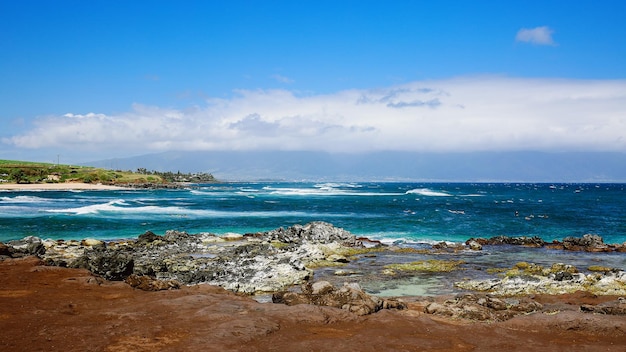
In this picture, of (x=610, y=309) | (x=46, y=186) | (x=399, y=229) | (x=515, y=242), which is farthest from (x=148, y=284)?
(x=46, y=186)

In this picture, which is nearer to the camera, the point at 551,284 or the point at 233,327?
the point at 233,327

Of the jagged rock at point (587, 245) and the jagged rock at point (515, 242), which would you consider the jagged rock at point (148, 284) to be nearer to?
the jagged rock at point (515, 242)

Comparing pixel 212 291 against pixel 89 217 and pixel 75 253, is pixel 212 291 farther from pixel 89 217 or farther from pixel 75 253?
pixel 89 217

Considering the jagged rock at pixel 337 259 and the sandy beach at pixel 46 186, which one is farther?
the sandy beach at pixel 46 186

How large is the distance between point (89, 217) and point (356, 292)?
180 ft

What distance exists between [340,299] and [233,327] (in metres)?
4.79

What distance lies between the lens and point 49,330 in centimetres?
1138

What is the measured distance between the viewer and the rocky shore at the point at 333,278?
13.9m

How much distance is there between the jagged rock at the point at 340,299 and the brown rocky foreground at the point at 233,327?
0.76 m

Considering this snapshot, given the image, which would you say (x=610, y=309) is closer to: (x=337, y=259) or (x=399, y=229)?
(x=337, y=259)

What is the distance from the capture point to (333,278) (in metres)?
27.0

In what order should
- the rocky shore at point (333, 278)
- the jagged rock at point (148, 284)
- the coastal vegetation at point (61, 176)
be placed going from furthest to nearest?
the coastal vegetation at point (61, 176), the jagged rock at point (148, 284), the rocky shore at point (333, 278)

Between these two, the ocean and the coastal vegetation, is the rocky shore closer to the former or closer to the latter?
the ocean

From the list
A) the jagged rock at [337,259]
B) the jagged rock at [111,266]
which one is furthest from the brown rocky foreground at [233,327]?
the jagged rock at [337,259]
